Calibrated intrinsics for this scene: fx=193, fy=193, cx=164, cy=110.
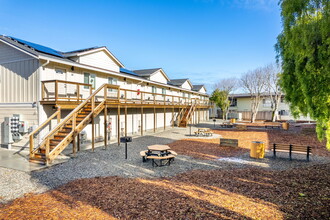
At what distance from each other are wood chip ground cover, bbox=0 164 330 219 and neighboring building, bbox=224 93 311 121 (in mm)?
36467

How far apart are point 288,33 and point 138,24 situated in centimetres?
2553

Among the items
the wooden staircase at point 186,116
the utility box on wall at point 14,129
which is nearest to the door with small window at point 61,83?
the utility box on wall at point 14,129

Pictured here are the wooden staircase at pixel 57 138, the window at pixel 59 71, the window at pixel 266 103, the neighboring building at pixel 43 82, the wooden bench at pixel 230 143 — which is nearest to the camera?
the wooden staircase at pixel 57 138

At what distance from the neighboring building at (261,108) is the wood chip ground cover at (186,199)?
36467mm

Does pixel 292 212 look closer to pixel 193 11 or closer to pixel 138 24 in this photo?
pixel 193 11

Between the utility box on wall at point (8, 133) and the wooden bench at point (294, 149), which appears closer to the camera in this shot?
the wooden bench at point (294, 149)

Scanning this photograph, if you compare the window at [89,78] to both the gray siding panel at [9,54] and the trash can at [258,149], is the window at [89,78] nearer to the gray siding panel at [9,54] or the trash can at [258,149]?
the gray siding panel at [9,54]

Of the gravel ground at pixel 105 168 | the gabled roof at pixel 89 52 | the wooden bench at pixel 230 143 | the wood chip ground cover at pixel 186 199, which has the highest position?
the gabled roof at pixel 89 52

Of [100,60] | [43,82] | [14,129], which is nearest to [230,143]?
[43,82]

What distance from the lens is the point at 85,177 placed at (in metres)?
7.55

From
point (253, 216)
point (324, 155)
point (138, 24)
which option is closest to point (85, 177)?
point (253, 216)

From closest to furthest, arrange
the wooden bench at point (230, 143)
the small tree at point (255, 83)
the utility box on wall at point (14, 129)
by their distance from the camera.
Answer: the utility box on wall at point (14, 129) < the wooden bench at point (230, 143) < the small tree at point (255, 83)

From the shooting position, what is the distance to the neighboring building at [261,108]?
131 feet

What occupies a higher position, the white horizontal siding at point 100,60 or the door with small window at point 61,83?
the white horizontal siding at point 100,60
